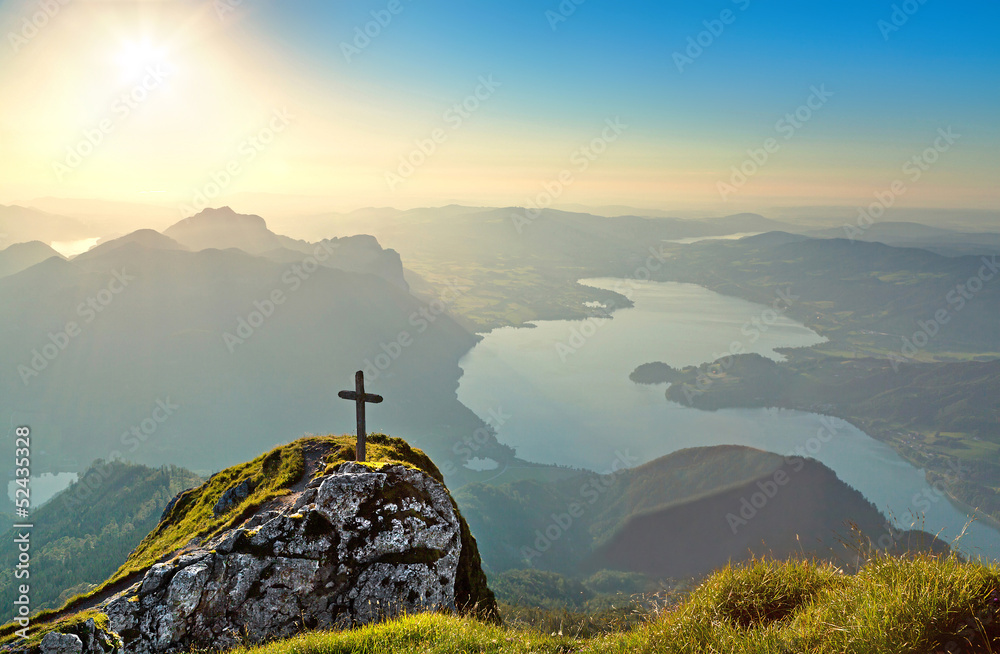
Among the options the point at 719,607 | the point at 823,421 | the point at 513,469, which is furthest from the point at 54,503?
the point at 823,421

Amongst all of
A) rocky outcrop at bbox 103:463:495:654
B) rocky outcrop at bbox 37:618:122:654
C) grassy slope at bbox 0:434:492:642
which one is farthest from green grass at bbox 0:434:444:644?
rocky outcrop at bbox 37:618:122:654

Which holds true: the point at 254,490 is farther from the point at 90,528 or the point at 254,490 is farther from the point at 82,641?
the point at 90,528

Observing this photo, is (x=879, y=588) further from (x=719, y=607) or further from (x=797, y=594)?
(x=719, y=607)

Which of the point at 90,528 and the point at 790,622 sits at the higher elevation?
the point at 790,622

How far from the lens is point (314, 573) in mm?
9281

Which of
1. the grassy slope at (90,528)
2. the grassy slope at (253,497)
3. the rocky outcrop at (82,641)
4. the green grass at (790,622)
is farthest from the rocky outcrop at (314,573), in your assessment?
the grassy slope at (90,528)

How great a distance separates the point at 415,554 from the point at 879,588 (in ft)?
26.8

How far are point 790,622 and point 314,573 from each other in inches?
316

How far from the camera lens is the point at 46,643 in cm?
699

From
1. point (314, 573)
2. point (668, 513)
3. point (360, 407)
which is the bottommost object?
point (668, 513)

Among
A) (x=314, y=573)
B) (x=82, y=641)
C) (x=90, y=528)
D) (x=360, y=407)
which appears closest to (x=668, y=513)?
(x=360, y=407)

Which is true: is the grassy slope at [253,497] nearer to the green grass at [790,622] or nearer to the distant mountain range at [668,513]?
the green grass at [790,622]

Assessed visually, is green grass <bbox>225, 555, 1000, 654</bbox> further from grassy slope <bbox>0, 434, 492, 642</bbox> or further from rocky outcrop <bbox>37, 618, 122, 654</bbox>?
grassy slope <bbox>0, 434, 492, 642</bbox>

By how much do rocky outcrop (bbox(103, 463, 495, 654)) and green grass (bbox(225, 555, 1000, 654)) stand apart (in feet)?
8.84
